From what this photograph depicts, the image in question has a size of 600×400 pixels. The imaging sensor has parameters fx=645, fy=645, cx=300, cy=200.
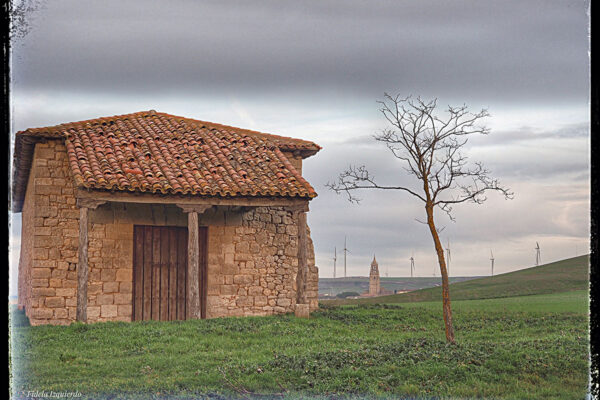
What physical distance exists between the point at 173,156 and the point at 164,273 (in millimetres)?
3465

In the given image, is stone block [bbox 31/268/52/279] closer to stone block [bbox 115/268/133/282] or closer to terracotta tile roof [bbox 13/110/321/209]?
stone block [bbox 115/268/133/282]

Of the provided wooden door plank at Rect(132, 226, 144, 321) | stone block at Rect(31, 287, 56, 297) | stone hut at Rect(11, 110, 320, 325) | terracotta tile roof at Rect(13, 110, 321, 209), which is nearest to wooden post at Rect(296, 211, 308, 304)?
stone hut at Rect(11, 110, 320, 325)

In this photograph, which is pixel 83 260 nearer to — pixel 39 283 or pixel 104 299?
pixel 39 283

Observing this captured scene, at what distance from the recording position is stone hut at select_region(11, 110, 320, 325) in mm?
17203

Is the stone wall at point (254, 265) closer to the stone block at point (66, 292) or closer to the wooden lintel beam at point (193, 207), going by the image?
the wooden lintel beam at point (193, 207)

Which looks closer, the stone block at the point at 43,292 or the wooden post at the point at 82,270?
the wooden post at the point at 82,270

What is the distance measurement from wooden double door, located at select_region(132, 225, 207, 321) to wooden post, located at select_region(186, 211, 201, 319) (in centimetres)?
168

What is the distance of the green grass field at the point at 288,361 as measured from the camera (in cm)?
980

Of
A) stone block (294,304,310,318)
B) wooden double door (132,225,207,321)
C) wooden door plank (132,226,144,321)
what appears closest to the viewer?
wooden door plank (132,226,144,321)

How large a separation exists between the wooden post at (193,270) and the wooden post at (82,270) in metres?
2.65

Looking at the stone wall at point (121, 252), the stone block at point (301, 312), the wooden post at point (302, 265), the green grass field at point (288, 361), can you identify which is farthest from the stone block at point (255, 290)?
the green grass field at point (288, 361)

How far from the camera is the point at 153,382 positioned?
10.1m

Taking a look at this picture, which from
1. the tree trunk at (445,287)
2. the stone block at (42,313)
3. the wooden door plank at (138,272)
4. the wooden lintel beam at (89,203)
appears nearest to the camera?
the tree trunk at (445,287)
